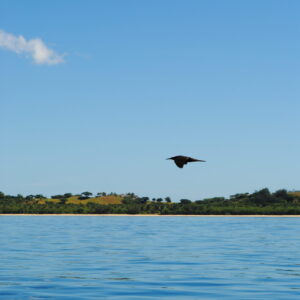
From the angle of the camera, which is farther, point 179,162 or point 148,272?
point 148,272

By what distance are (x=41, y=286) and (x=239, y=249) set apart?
72.7 feet

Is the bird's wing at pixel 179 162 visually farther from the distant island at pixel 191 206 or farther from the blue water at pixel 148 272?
the distant island at pixel 191 206

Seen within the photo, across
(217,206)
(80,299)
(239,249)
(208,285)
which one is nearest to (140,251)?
(239,249)

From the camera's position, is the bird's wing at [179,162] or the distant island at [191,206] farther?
the distant island at [191,206]

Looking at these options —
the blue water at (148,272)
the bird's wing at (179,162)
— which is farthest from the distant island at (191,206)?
the bird's wing at (179,162)

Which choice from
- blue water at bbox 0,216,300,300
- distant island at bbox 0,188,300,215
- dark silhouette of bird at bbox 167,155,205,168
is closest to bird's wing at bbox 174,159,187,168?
dark silhouette of bird at bbox 167,155,205,168

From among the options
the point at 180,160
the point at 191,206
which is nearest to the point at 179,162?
the point at 180,160

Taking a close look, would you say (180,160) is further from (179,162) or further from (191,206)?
(191,206)

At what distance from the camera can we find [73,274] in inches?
1147

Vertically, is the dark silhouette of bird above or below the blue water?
above

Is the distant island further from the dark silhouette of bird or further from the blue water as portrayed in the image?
the dark silhouette of bird

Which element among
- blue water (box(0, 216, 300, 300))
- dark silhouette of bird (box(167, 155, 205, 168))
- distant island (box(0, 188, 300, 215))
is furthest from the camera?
distant island (box(0, 188, 300, 215))

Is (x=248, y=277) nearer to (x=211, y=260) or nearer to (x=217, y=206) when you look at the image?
(x=211, y=260)

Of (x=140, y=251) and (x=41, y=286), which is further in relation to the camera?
(x=140, y=251)
